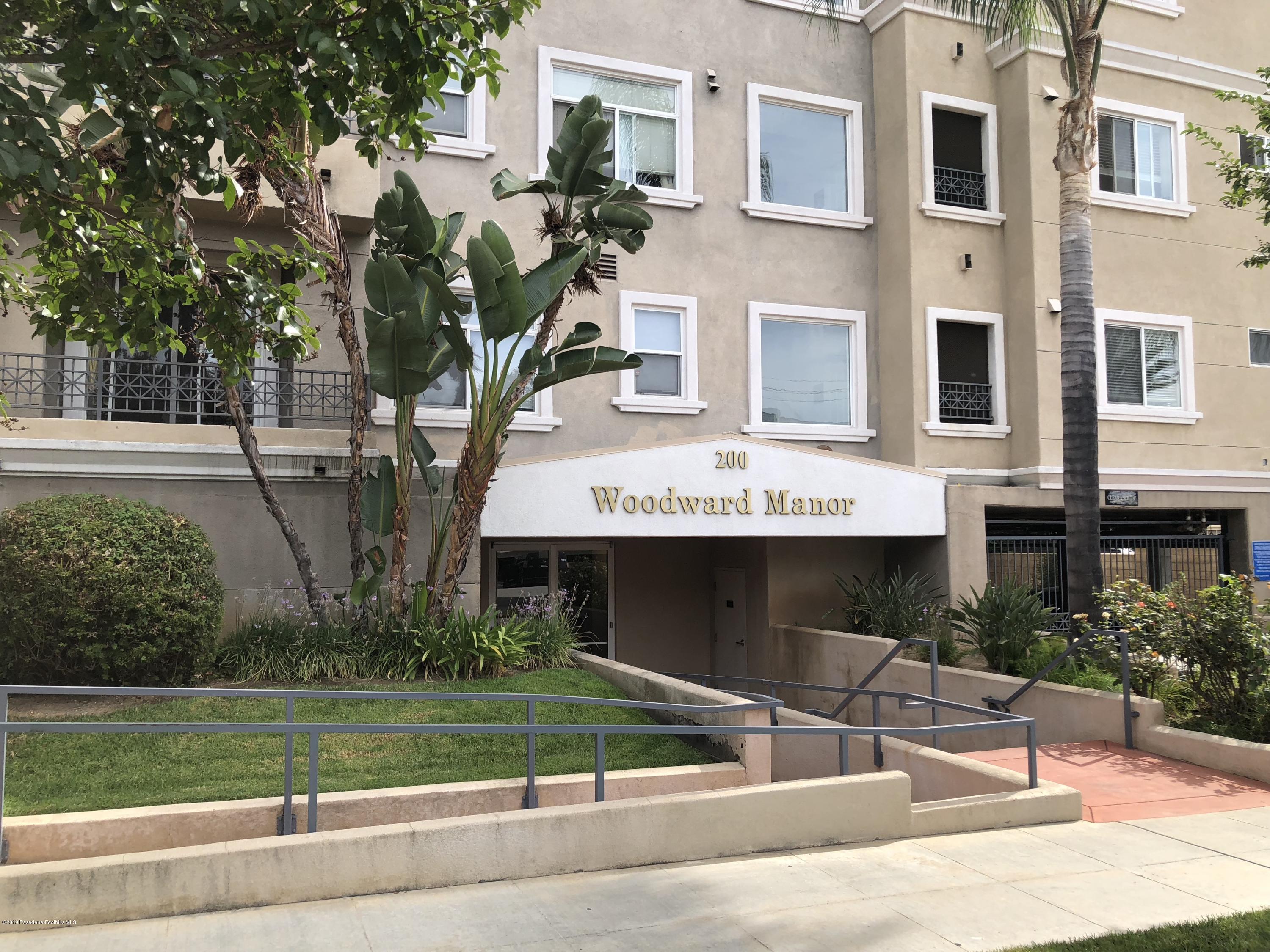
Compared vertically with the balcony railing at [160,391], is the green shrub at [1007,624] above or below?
below

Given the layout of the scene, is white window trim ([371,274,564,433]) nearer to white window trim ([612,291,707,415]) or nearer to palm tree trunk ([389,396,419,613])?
white window trim ([612,291,707,415])

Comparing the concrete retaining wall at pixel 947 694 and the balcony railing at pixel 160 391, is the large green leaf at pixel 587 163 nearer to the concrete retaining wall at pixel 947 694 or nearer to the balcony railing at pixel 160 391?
the balcony railing at pixel 160 391

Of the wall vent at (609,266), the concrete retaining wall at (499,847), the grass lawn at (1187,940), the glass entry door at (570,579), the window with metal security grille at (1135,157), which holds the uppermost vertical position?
the window with metal security grille at (1135,157)

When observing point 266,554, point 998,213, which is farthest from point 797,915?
point 998,213

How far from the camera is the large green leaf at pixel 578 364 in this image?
37.0ft

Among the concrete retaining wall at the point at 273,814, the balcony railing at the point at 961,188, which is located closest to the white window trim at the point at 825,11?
the balcony railing at the point at 961,188

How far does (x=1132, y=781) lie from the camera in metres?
9.48

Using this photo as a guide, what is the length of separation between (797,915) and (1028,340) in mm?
12198

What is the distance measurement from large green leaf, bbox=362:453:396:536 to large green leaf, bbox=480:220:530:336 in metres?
2.22

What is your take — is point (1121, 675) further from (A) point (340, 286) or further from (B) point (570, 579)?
(A) point (340, 286)

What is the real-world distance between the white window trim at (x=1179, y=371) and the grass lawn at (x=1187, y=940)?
1155 cm

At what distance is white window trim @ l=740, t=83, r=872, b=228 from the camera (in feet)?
52.1

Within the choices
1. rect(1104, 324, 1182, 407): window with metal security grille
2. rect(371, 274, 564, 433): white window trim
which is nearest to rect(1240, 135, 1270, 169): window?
rect(1104, 324, 1182, 407): window with metal security grille

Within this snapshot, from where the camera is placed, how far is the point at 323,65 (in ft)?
18.6
